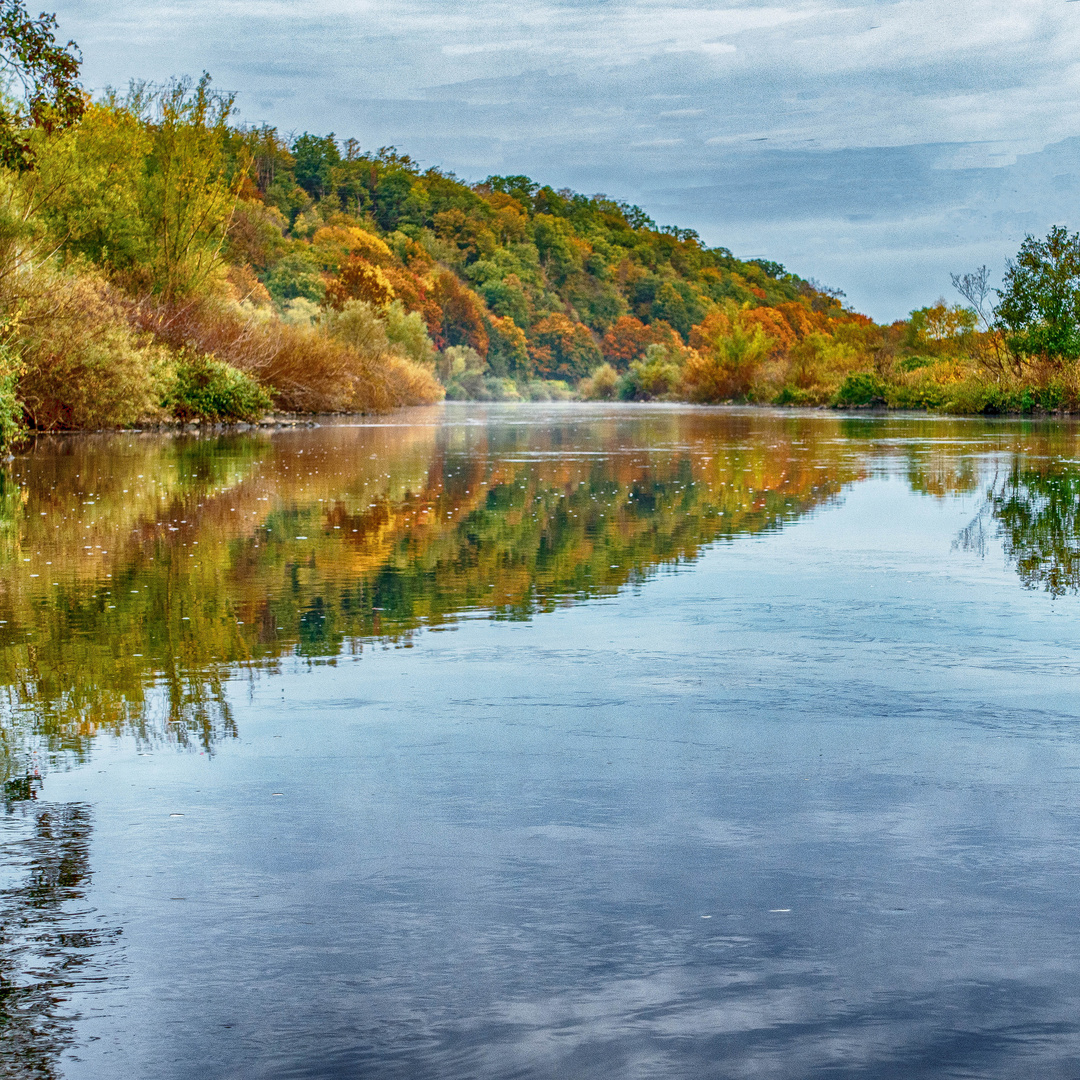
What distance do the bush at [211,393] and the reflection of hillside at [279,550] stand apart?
36.8 feet

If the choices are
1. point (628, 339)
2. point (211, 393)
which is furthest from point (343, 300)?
point (628, 339)

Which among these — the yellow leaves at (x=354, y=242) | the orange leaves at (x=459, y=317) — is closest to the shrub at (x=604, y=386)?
the orange leaves at (x=459, y=317)

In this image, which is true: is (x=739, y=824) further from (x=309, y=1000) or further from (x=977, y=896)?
(x=309, y=1000)

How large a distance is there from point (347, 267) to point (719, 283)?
107170 mm

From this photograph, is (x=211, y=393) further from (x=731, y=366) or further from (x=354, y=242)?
(x=354, y=242)

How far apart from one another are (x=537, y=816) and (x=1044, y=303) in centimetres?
5648

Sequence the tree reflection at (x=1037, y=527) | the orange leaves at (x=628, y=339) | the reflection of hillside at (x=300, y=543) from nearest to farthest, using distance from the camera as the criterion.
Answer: the reflection of hillside at (x=300, y=543) < the tree reflection at (x=1037, y=527) < the orange leaves at (x=628, y=339)

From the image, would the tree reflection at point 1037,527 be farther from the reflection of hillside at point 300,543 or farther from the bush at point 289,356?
the bush at point 289,356

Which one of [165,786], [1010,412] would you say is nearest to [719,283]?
[1010,412]

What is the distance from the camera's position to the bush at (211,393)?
38250 mm

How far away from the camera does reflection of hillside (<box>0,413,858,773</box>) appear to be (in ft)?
24.4

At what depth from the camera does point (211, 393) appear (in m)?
39.5

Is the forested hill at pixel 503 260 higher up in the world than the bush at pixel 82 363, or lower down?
higher up

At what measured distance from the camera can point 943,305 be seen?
3130 inches
